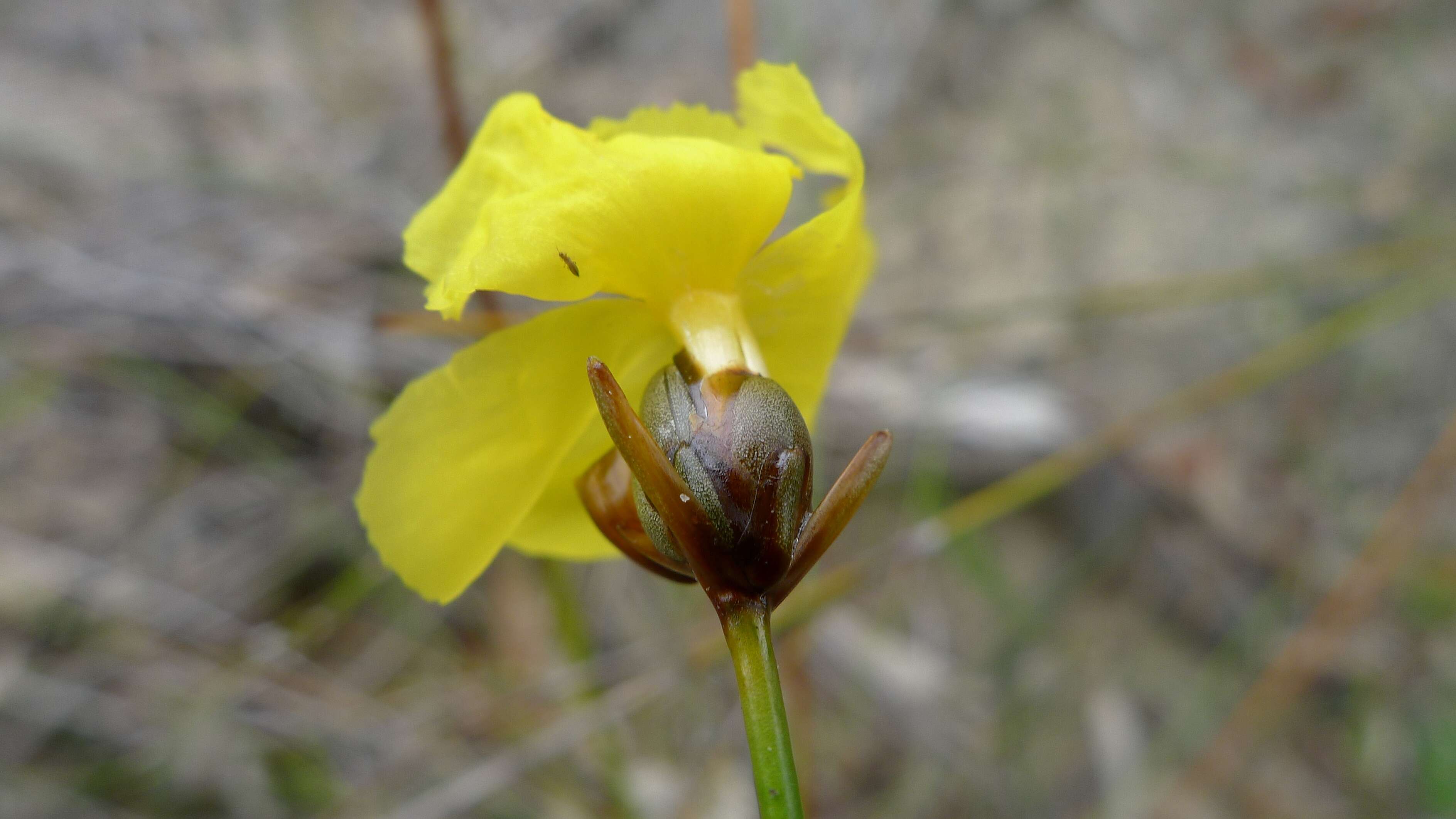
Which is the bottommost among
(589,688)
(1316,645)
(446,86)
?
(1316,645)

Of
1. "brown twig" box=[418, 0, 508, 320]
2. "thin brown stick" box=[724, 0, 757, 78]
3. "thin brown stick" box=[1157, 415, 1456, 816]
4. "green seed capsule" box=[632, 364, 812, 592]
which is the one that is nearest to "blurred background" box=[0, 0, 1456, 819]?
"thin brown stick" box=[1157, 415, 1456, 816]

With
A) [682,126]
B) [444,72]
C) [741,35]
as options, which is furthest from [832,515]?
[741,35]

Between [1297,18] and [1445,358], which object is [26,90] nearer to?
[1297,18]

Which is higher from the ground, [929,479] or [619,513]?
[619,513]

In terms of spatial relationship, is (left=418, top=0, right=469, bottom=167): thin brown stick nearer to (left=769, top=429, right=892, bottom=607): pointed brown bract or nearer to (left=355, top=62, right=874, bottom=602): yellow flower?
(left=355, top=62, right=874, bottom=602): yellow flower

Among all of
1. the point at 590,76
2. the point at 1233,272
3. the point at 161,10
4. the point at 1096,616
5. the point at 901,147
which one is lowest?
the point at 1096,616

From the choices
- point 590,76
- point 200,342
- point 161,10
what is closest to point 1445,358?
point 590,76

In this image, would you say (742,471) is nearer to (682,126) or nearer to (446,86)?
(682,126)
